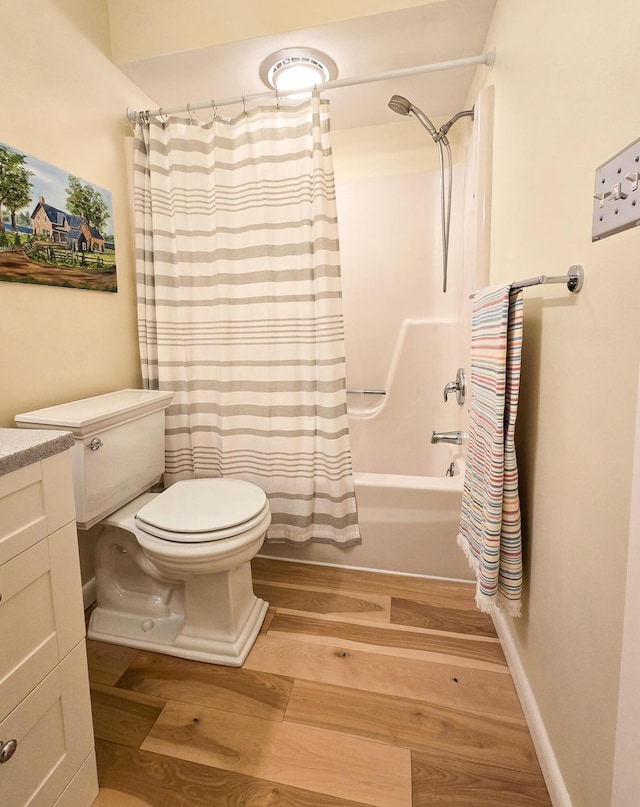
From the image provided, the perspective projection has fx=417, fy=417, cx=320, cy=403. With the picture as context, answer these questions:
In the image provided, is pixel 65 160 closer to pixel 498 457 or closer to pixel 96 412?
pixel 96 412

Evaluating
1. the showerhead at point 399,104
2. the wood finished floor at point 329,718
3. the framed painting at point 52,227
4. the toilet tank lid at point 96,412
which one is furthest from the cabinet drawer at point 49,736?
the showerhead at point 399,104

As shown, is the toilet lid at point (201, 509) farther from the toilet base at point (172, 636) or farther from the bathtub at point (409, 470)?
the bathtub at point (409, 470)

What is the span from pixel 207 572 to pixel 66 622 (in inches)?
17.5

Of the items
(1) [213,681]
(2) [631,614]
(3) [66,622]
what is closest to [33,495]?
(3) [66,622]

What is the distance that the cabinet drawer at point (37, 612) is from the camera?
75cm

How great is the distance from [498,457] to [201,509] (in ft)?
3.07

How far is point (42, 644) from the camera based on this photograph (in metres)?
0.83

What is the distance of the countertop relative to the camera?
2.42ft

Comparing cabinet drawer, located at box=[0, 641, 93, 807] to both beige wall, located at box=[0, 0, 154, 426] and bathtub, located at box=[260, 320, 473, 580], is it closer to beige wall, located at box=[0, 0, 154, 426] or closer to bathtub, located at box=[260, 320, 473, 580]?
beige wall, located at box=[0, 0, 154, 426]

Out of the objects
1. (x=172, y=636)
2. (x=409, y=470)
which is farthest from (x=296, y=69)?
(x=172, y=636)

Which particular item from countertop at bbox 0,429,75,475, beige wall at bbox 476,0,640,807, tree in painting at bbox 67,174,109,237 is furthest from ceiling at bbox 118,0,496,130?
countertop at bbox 0,429,75,475

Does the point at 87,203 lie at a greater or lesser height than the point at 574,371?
greater

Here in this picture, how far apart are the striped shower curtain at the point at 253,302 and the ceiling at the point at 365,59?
0.71 feet

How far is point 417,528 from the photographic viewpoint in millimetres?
1767
